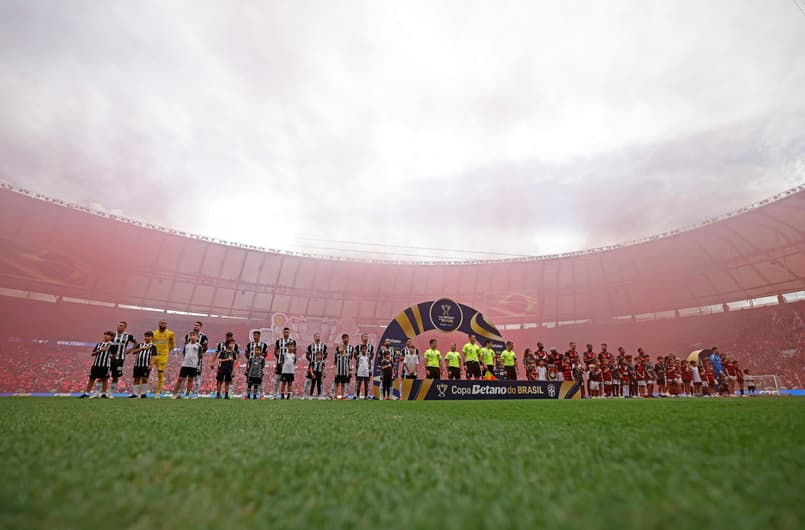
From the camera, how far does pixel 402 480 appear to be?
1.55 metres

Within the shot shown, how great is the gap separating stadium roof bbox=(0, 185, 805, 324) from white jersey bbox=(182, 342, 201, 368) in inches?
1030

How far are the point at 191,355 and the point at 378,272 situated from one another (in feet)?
106

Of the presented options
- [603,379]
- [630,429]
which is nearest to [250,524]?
[630,429]

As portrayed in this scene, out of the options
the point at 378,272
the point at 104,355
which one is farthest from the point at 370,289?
the point at 104,355

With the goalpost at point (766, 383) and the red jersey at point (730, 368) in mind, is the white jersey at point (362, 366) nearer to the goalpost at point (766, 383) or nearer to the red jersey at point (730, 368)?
the red jersey at point (730, 368)

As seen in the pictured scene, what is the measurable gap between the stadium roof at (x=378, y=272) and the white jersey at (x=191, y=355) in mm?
26170

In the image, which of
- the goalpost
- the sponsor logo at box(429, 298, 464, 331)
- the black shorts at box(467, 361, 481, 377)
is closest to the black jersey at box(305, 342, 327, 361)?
the black shorts at box(467, 361, 481, 377)

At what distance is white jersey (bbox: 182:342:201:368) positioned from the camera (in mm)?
9398

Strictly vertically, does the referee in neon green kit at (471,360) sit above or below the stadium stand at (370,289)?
below

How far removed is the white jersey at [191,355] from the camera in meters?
9.40

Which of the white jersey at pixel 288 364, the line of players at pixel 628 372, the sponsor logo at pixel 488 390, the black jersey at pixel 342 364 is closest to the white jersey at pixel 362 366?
the black jersey at pixel 342 364

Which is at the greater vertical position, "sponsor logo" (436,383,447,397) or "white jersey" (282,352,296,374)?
"white jersey" (282,352,296,374)

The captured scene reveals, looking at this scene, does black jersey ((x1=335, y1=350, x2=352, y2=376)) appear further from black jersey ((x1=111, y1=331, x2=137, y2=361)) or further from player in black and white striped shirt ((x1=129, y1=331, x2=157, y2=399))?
black jersey ((x1=111, y1=331, x2=137, y2=361))

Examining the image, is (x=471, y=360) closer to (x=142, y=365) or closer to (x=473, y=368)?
(x=473, y=368)
